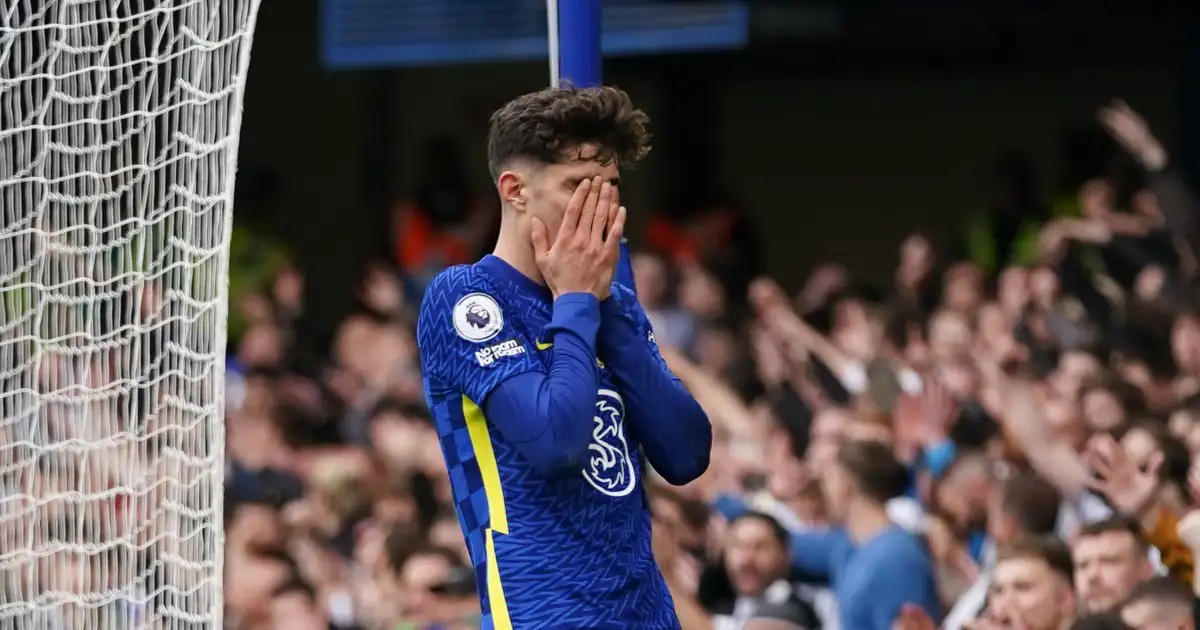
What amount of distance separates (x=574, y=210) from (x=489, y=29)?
6.40 metres

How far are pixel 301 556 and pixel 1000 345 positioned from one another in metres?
2.47

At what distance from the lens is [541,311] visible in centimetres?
285

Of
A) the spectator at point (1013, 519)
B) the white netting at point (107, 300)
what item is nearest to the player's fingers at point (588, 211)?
the white netting at point (107, 300)

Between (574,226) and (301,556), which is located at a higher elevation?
(574,226)

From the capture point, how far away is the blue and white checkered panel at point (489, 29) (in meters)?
8.19

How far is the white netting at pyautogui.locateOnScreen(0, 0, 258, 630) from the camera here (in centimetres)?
367

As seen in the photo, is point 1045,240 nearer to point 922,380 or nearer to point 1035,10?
point 922,380

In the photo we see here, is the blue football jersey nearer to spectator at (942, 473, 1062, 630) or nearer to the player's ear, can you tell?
the player's ear

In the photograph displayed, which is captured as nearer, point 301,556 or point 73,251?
point 73,251

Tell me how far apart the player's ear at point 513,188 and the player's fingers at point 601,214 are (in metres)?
0.11

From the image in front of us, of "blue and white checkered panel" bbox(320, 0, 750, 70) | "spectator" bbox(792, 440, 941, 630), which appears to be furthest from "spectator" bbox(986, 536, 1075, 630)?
"blue and white checkered panel" bbox(320, 0, 750, 70)

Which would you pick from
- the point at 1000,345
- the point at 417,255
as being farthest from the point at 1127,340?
the point at 417,255

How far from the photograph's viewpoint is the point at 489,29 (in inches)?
356

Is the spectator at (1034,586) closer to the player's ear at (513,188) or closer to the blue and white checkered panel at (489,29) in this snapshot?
the player's ear at (513,188)
